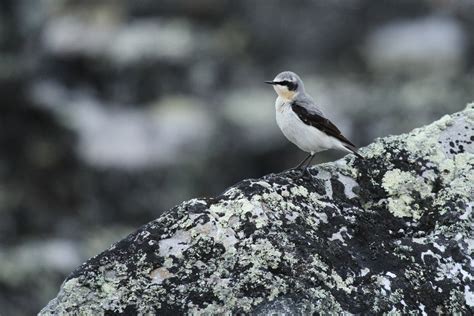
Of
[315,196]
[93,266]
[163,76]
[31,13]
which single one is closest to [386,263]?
[315,196]

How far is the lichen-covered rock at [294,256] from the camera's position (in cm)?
455

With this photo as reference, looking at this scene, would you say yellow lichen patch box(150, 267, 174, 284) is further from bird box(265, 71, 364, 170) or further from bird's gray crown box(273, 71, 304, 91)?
bird's gray crown box(273, 71, 304, 91)

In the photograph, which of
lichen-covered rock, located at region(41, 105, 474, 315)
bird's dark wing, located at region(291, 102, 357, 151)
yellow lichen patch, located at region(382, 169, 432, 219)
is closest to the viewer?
lichen-covered rock, located at region(41, 105, 474, 315)

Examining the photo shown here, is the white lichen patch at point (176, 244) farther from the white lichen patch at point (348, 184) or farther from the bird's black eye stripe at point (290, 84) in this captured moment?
the bird's black eye stripe at point (290, 84)

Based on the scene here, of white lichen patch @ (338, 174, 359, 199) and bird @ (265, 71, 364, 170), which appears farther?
bird @ (265, 71, 364, 170)

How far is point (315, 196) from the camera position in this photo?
17.6 ft

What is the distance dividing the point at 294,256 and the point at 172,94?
14325mm

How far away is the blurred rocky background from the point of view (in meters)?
17.3

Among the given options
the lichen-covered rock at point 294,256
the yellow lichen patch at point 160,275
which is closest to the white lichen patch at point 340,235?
the lichen-covered rock at point 294,256

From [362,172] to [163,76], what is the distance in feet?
44.6

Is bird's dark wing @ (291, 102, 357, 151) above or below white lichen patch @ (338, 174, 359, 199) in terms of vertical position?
above

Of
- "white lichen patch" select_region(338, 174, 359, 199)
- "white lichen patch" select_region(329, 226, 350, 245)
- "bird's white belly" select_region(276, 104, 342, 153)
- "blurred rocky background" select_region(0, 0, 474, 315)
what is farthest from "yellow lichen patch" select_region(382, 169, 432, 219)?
"blurred rocky background" select_region(0, 0, 474, 315)

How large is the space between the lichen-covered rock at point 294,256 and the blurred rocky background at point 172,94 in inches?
426

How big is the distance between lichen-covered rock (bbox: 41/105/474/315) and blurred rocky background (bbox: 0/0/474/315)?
426 inches
